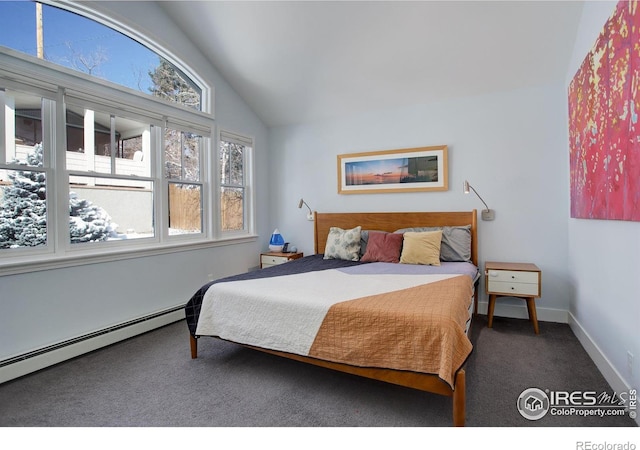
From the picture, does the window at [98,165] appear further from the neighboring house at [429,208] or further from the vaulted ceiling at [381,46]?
the vaulted ceiling at [381,46]

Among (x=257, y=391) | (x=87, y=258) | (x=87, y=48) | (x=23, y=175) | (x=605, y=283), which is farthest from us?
(x=87, y=48)

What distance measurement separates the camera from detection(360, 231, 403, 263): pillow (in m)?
3.34

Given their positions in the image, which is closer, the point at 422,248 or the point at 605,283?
the point at 605,283

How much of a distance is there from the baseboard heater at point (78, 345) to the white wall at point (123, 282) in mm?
46

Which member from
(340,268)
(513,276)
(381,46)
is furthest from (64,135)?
(513,276)

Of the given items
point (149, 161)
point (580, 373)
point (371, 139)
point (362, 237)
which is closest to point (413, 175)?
point (371, 139)

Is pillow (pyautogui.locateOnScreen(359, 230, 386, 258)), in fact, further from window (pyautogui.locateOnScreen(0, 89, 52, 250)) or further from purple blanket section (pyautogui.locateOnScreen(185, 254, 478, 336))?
window (pyautogui.locateOnScreen(0, 89, 52, 250))

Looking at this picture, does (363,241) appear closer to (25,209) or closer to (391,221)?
(391,221)

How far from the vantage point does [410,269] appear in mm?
2938

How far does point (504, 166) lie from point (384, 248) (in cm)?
155

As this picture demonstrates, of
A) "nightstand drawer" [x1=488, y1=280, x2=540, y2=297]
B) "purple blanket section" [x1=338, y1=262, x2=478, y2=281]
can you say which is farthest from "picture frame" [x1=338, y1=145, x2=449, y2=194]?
"nightstand drawer" [x1=488, y1=280, x2=540, y2=297]

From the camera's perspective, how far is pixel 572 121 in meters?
2.82

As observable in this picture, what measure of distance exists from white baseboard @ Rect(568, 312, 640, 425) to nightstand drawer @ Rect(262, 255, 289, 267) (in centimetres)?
308
